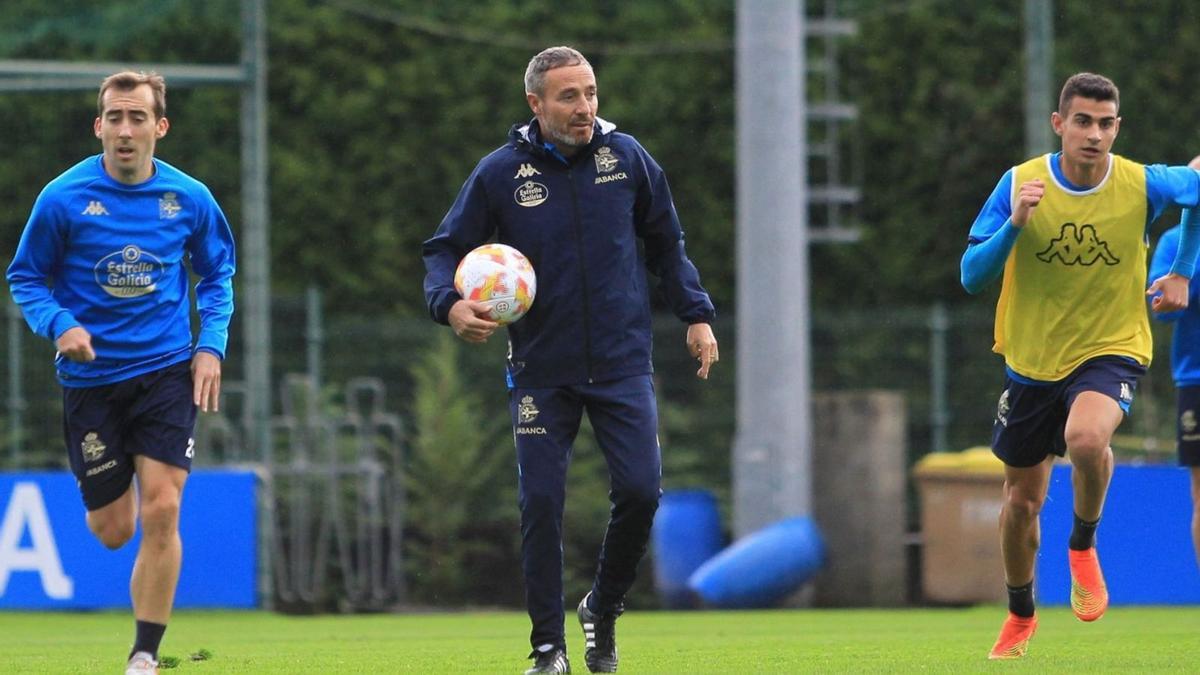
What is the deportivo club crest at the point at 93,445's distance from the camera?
8172mm

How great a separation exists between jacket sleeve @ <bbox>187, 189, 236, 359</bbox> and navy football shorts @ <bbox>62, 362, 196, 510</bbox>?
0.51 feet

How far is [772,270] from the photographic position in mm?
16828

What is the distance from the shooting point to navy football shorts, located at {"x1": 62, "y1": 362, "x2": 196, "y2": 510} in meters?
8.09

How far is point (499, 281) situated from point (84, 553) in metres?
8.14

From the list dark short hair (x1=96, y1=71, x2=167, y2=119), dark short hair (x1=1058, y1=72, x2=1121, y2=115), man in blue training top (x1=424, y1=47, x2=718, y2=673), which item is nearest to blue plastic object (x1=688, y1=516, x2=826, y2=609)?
dark short hair (x1=1058, y1=72, x2=1121, y2=115)

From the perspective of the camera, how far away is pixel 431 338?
741 inches

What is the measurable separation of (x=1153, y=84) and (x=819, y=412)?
534 centimetres

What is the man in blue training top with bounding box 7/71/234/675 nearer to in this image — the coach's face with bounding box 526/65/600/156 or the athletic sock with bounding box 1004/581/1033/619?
the coach's face with bounding box 526/65/600/156

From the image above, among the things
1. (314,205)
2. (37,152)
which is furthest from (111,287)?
(314,205)

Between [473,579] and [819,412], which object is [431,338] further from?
[819,412]

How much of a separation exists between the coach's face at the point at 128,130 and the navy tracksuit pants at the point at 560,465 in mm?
1548

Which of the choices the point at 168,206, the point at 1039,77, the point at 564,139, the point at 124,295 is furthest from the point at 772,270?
the point at 124,295

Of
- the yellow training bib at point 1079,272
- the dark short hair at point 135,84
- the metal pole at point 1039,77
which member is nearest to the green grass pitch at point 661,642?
the yellow training bib at point 1079,272

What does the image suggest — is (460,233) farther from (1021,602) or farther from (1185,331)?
(1185,331)
